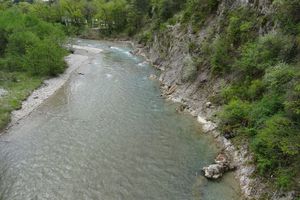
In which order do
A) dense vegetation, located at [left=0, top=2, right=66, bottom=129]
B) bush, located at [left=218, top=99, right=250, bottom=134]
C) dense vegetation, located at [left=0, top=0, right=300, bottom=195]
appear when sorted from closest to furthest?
dense vegetation, located at [left=0, top=0, right=300, bottom=195] → bush, located at [left=218, top=99, right=250, bottom=134] → dense vegetation, located at [left=0, top=2, right=66, bottom=129]

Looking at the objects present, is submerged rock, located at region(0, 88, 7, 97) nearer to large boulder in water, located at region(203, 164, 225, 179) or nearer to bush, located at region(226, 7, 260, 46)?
large boulder in water, located at region(203, 164, 225, 179)

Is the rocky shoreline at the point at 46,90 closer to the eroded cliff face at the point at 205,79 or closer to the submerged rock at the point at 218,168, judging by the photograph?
the eroded cliff face at the point at 205,79

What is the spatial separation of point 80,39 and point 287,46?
81364 millimetres

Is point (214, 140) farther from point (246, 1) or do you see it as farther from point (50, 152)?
point (246, 1)

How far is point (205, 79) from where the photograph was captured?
37250mm

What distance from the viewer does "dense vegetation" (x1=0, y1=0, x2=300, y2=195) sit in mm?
20125

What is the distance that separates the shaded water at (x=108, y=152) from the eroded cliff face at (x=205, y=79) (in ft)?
4.71

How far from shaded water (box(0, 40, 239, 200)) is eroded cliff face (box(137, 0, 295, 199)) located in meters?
1.44

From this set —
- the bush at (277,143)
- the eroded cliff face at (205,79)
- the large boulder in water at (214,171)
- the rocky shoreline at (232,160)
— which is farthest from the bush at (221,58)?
the large boulder in water at (214,171)

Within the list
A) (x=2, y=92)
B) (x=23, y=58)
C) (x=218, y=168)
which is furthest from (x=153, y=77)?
(x=218, y=168)

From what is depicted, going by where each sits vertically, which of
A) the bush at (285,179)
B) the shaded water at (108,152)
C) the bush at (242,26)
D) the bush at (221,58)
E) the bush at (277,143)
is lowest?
the shaded water at (108,152)

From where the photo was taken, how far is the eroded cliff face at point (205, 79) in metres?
22.3

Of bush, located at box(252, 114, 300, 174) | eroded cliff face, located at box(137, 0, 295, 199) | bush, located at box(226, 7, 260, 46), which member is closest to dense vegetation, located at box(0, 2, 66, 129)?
eroded cliff face, located at box(137, 0, 295, 199)

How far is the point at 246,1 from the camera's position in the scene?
120 ft
